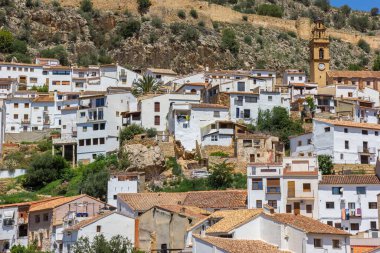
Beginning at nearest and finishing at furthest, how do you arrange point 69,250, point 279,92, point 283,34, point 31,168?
1. point 69,250
2. point 31,168
3. point 279,92
4. point 283,34

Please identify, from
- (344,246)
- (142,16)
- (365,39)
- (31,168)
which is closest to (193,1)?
(142,16)

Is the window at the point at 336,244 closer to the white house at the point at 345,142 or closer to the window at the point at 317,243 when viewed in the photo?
the window at the point at 317,243

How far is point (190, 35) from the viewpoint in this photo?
104500 millimetres

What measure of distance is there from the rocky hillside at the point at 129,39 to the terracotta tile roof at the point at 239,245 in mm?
57690

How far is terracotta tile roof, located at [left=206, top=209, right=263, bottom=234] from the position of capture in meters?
44.8

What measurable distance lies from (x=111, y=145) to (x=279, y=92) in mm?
15745

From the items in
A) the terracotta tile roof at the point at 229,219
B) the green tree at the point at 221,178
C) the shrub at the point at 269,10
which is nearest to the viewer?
the terracotta tile roof at the point at 229,219

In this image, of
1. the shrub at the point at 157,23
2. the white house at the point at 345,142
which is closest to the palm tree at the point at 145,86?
the white house at the point at 345,142

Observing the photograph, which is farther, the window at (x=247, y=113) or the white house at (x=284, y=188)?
the window at (x=247, y=113)

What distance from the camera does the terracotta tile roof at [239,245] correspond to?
40.5m

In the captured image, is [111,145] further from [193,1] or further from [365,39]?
[365,39]

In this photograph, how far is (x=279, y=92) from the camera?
74.3m

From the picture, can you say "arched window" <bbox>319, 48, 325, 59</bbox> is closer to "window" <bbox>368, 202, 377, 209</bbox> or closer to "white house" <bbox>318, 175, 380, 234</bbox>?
"white house" <bbox>318, 175, 380, 234</bbox>

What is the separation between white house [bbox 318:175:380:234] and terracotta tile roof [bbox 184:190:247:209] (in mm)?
4927
